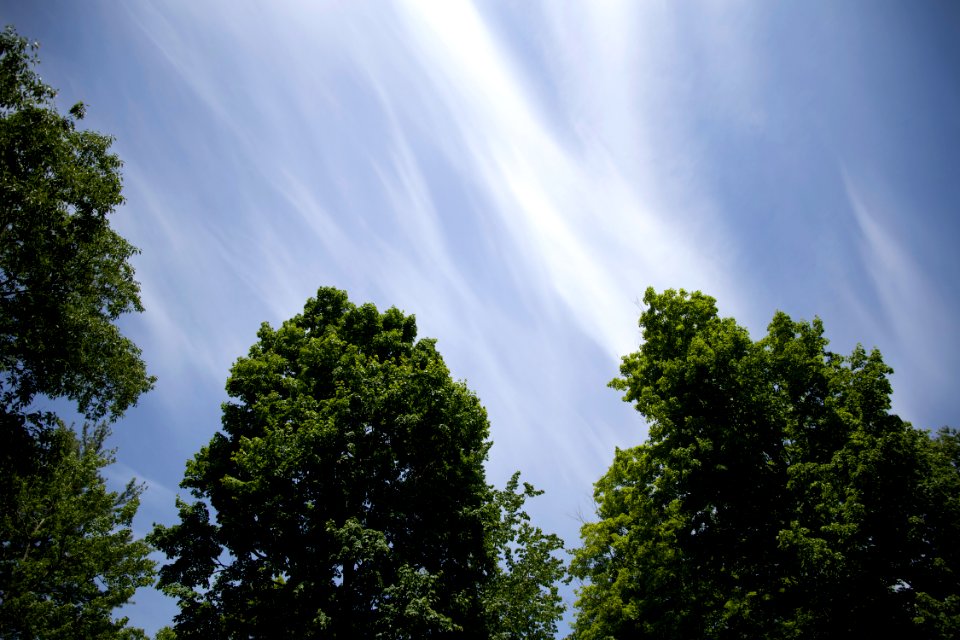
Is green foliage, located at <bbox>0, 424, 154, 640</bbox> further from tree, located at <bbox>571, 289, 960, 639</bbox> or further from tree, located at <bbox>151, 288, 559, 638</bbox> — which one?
tree, located at <bbox>571, 289, 960, 639</bbox>

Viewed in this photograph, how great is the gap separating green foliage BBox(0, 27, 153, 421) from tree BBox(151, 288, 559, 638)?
4.46 m

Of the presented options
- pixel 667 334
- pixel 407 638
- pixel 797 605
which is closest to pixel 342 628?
pixel 407 638

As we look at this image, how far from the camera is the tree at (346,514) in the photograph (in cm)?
1184

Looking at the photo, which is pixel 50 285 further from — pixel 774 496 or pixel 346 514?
pixel 774 496

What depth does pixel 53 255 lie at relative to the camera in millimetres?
14445

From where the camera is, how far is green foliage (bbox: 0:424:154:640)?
60.0 feet

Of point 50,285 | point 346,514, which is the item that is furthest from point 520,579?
point 50,285

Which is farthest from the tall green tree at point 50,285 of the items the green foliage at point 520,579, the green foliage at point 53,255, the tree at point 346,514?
the green foliage at point 520,579

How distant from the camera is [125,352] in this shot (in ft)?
52.7

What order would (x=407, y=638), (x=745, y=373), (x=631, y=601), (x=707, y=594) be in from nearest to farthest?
1. (x=407, y=638)
2. (x=707, y=594)
3. (x=745, y=373)
4. (x=631, y=601)

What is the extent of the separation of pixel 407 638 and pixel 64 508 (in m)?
20.8

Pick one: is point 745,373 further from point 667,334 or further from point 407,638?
point 407,638

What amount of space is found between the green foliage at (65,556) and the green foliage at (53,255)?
2323 mm

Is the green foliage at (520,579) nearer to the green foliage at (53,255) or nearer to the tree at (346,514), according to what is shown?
the tree at (346,514)
